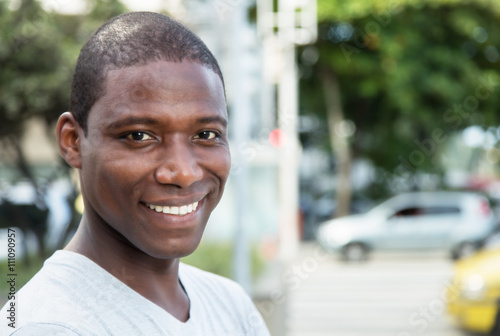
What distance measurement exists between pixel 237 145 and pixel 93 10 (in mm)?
5826

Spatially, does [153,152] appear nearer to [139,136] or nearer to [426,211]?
[139,136]

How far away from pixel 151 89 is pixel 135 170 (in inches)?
5.5

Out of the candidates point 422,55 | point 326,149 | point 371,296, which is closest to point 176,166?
point 371,296

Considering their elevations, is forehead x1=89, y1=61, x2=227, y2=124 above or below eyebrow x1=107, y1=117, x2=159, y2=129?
above

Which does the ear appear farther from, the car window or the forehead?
the car window

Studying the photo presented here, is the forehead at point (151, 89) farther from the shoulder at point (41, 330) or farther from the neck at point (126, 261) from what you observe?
the shoulder at point (41, 330)

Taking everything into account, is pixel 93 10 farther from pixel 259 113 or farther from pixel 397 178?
pixel 397 178

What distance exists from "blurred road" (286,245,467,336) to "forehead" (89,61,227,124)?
19.6ft

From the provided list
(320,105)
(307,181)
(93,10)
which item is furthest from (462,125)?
(93,10)

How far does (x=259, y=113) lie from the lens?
16969mm

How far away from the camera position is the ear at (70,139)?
3.94ft

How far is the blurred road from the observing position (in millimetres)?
9167

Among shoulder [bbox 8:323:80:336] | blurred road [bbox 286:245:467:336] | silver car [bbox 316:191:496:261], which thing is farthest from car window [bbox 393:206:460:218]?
shoulder [bbox 8:323:80:336]

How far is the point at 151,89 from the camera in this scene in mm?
1096
